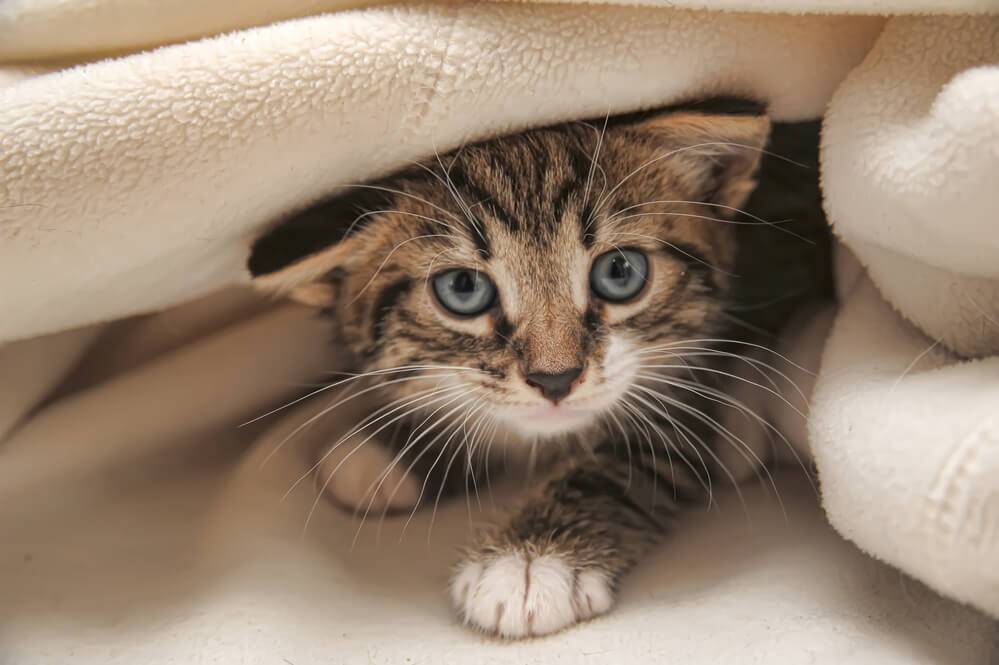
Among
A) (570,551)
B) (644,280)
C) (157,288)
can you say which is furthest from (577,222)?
(157,288)

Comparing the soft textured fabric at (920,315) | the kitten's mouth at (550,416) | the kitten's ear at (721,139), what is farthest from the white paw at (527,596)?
the kitten's ear at (721,139)

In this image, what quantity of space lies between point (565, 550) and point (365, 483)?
340 millimetres

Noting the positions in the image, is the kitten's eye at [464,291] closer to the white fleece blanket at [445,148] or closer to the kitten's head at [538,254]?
the kitten's head at [538,254]

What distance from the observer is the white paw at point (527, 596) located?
37.4 inches

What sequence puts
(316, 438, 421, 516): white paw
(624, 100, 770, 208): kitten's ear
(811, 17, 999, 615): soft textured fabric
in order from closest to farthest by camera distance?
(811, 17, 999, 615): soft textured fabric
(624, 100, 770, 208): kitten's ear
(316, 438, 421, 516): white paw

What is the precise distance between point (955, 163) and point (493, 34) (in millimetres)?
474

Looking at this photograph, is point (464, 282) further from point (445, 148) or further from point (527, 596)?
point (527, 596)

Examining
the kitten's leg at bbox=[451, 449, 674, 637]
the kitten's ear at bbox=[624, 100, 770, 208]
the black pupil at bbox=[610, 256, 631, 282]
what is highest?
the kitten's ear at bbox=[624, 100, 770, 208]

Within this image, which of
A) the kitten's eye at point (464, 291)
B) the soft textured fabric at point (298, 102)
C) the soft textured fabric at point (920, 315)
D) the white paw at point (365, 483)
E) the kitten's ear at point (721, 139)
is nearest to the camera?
the soft textured fabric at point (920, 315)

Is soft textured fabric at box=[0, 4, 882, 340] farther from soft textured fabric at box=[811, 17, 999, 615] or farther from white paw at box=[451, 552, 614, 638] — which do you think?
white paw at box=[451, 552, 614, 638]

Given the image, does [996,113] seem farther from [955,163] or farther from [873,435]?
[873,435]

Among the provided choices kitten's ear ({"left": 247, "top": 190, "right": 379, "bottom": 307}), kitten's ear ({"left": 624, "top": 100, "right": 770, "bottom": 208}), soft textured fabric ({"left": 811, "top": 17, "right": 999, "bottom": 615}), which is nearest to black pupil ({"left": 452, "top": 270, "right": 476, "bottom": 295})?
kitten's ear ({"left": 247, "top": 190, "right": 379, "bottom": 307})

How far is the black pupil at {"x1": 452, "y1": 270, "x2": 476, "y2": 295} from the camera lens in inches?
42.9

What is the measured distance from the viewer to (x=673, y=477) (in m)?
1.24
